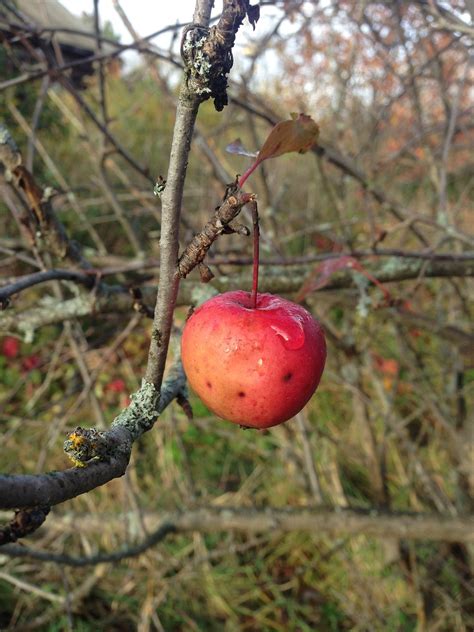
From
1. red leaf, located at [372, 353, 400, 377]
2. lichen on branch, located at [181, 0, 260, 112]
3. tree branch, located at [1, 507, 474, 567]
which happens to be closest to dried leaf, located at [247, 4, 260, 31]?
lichen on branch, located at [181, 0, 260, 112]

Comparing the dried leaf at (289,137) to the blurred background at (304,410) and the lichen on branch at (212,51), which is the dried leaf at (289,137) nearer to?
the lichen on branch at (212,51)

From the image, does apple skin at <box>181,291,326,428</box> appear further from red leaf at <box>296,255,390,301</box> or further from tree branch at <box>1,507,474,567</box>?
tree branch at <box>1,507,474,567</box>

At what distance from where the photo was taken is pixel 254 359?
52 centimetres

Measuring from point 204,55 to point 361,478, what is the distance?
2551 mm

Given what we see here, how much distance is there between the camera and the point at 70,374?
9.95 ft

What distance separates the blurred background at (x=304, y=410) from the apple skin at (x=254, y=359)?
7.1 inches

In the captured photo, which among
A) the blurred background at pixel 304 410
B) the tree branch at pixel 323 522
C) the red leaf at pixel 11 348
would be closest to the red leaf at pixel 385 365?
the blurred background at pixel 304 410

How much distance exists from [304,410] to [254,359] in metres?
2.02

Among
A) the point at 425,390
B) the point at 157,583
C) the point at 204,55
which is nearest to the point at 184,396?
the point at 204,55

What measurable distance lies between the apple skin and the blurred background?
0.59 ft

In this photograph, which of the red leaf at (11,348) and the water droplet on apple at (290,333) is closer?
the water droplet on apple at (290,333)

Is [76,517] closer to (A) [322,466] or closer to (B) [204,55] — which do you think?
(A) [322,466]

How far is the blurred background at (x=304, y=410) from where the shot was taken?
1.20 metres

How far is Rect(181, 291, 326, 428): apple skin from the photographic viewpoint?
0.52 m
